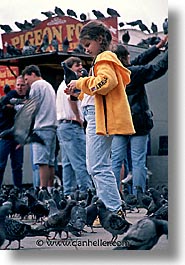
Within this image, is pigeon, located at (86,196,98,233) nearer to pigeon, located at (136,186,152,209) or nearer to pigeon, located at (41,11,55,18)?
pigeon, located at (136,186,152,209)

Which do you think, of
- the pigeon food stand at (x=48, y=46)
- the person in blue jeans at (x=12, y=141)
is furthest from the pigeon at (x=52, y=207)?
the pigeon food stand at (x=48, y=46)

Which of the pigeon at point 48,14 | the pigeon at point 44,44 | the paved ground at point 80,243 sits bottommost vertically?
the paved ground at point 80,243

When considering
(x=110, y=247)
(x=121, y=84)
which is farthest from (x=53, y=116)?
(x=110, y=247)

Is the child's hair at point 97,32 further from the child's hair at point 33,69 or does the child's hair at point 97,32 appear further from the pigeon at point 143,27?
the child's hair at point 33,69

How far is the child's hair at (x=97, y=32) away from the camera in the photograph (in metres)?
4.88

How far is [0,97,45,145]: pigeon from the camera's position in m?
4.93

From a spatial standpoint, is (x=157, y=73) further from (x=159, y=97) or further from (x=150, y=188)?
(x=150, y=188)

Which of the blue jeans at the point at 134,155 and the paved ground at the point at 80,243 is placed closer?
the paved ground at the point at 80,243

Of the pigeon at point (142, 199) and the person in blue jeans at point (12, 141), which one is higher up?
the person in blue jeans at point (12, 141)

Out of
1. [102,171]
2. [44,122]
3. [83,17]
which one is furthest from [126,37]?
[102,171]

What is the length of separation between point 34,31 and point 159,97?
0.85m

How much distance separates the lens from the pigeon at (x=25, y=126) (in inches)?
194

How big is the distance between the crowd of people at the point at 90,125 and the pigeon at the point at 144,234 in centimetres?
17

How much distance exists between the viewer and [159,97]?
4855 millimetres
